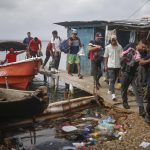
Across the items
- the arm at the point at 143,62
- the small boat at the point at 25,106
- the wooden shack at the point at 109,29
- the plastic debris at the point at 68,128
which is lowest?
the plastic debris at the point at 68,128

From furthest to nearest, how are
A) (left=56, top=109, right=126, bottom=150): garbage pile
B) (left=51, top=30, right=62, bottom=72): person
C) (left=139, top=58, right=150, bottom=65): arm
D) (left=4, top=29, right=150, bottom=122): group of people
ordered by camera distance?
(left=51, top=30, right=62, bottom=72): person < (left=4, top=29, right=150, bottom=122): group of people < (left=139, top=58, right=150, bottom=65): arm < (left=56, top=109, right=126, bottom=150): garbage pile

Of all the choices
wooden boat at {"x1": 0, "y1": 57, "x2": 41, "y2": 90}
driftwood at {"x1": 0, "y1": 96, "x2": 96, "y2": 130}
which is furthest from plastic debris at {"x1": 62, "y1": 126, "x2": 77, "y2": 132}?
wooden boat at {"x1": 0, "y1": 57, "x2": 41, "y2": 90}

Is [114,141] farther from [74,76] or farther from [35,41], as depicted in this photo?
[35,41]

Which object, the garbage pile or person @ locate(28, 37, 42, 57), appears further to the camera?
person @ locate(28, 37, 42, 57)

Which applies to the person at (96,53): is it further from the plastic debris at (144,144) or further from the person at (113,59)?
the plastic debris at (144,144)

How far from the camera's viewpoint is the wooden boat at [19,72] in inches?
703

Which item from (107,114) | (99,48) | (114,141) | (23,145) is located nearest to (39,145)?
(23,145)

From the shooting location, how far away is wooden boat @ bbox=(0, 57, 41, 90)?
1786cm

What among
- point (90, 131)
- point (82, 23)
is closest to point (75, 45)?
point (82, 23)

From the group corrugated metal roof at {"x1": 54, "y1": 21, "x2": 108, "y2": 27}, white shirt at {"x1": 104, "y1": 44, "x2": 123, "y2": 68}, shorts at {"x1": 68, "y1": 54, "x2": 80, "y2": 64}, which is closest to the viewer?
white shirt at {"x1": 104, "y1": 44, "x2": 123, "y2": 68}

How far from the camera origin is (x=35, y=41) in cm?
1919

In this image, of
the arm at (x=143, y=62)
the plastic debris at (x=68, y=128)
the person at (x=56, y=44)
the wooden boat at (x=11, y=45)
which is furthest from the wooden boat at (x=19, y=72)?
the arm at (x=143, y=62)

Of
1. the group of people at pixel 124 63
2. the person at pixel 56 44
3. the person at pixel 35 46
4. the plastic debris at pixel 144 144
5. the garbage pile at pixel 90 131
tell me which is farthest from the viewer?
the person at pixel 35 46

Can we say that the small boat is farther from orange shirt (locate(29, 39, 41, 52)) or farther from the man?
orange shirt (locate(29, 39, 41, 52))
